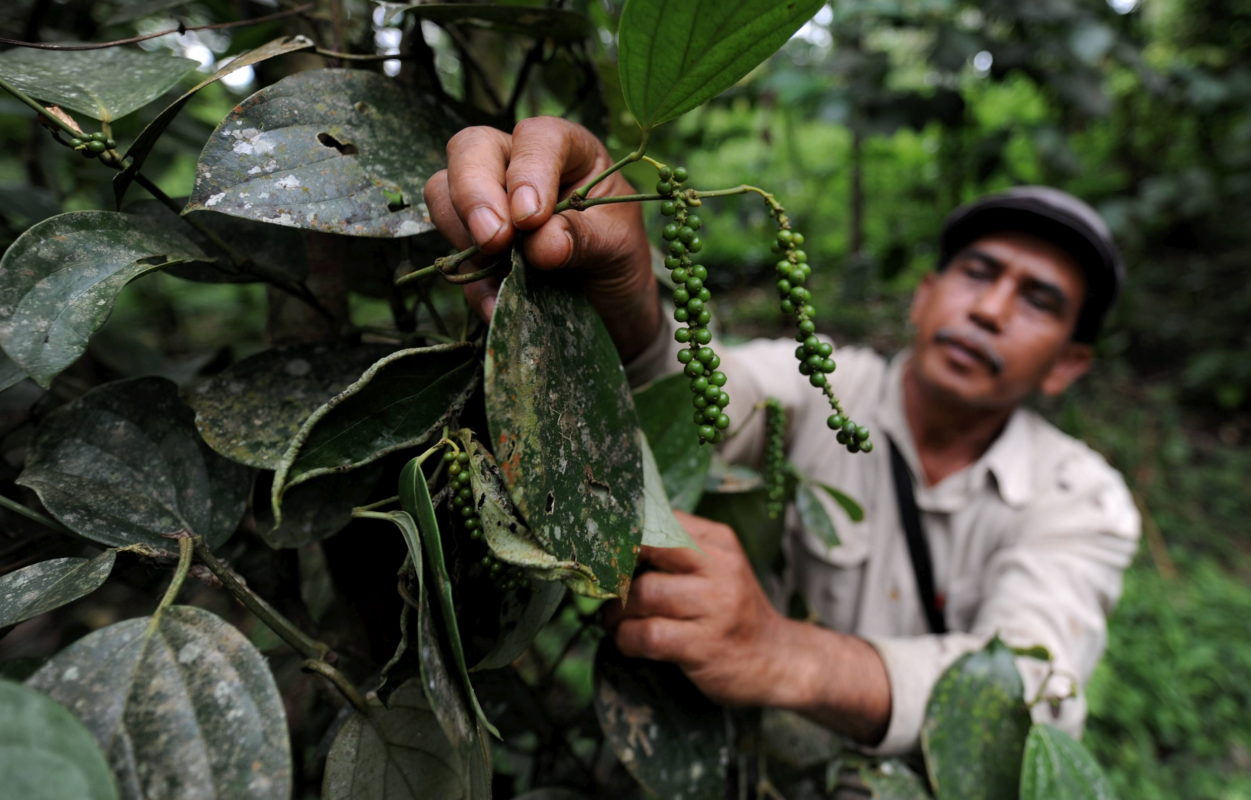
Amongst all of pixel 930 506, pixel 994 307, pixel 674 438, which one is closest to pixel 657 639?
pixel 674 438

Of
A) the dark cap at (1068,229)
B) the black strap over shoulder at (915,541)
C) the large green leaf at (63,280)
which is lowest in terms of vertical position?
the black strap over shoulder at (915,541)

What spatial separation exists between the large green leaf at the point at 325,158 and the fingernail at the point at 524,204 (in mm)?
96

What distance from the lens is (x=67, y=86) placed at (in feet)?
1.35

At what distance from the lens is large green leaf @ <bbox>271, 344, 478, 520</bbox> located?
12.8 inches

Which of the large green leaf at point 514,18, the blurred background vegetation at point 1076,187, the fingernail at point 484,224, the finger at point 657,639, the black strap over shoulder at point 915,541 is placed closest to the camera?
the fingernail at point 484,224

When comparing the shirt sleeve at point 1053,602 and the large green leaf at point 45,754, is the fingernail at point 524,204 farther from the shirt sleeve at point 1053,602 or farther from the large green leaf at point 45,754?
the shirt sleeve at point 1053,602

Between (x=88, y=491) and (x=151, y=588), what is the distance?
0.25 feet

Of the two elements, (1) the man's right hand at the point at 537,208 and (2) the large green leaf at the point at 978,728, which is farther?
(2) the large green leaf at the point at 978,728

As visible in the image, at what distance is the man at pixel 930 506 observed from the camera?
0.60 m

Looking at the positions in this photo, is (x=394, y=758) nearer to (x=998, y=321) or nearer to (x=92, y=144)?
(x=92, y=144)

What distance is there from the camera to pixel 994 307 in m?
1.15

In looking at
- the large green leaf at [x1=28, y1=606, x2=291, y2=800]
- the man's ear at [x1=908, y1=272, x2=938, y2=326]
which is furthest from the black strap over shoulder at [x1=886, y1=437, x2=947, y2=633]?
the large green leaf at [x1=28, y1=606, x2=291, y2=800]

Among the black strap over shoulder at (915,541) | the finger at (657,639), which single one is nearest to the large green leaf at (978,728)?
the finger at (657,639)

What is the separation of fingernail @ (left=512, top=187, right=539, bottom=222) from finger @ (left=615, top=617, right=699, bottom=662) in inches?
13.5
